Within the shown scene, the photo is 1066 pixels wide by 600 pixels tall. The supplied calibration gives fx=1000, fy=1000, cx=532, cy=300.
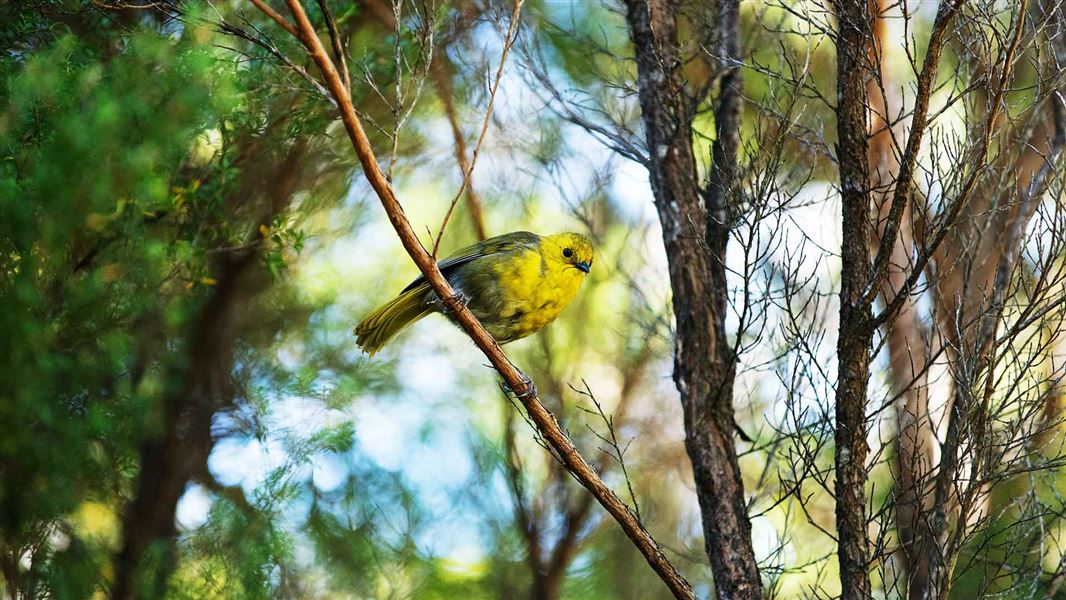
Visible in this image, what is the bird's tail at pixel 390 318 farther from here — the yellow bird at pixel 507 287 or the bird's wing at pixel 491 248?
the bird's wing at pixel 491 248

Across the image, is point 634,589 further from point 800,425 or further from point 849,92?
point 849,92

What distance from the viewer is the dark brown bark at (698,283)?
13.0 feet

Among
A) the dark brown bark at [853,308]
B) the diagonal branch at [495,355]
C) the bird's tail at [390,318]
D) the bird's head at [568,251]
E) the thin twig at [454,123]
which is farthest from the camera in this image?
the thin twig at [454,123]

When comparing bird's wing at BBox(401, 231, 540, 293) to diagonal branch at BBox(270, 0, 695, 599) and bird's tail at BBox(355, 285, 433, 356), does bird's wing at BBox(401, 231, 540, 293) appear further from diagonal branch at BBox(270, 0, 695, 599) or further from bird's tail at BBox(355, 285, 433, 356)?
diagonal branch at BBox(270, 0, 695, 599)

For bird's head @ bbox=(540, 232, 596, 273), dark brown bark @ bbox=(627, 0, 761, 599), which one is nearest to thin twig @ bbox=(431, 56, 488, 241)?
dark brown bark @ bbox=(627, 0, 761, 599)

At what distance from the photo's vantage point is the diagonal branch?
2555mm

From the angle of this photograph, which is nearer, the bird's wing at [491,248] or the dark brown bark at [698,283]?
the dark brown bark at [698,283]

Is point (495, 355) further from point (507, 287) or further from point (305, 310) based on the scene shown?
point (305, 310)

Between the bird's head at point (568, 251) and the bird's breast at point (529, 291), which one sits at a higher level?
the bird's head at point (568, 251)

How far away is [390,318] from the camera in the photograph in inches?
157

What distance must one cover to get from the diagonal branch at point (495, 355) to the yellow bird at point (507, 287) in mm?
793

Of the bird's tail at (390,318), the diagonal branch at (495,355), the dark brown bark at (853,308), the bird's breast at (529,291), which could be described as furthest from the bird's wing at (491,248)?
the dark brown bark at (853,308)

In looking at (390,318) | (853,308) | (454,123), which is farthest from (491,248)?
(454,123)

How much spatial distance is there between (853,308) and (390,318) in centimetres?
176
